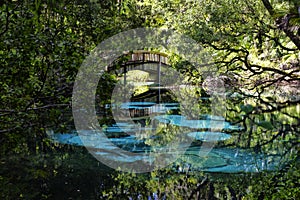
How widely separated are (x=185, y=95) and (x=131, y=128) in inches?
238

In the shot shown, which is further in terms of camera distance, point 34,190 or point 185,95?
point 185,95

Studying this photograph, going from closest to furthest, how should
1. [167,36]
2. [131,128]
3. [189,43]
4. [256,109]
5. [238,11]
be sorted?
1. [256,109]
2. [131,128]
3. [238,11]
4. [189,43]
5. [167,36]

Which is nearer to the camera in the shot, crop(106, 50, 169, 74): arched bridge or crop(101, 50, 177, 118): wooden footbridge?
crop(101, 50, 177, 118): wooden footbridge

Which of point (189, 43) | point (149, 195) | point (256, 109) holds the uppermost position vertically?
point (189, 43)

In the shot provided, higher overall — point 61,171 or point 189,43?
point 189,43

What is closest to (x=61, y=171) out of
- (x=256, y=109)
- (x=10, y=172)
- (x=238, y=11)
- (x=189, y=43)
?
(x=10, y=172)

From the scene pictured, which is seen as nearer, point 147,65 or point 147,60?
point 147,60

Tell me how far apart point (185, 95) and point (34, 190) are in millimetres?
9678

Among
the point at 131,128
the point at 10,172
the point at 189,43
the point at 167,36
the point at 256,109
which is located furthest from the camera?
the point at 167,36

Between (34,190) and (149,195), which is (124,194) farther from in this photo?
(34,190)

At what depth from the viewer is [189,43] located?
9.79 m

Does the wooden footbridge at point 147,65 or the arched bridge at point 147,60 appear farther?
the arched bridge at point 147,60

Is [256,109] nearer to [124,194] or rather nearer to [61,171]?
[124,194]

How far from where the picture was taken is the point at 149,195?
3.37 meters
